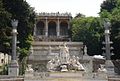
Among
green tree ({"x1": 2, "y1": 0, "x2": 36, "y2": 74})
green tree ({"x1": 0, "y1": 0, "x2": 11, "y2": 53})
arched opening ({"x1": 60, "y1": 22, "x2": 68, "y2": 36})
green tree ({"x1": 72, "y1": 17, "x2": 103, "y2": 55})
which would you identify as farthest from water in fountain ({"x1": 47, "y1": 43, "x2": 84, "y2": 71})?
arched opening ({"x1": 60, "y1": 22, "x2": 68, "y2": 36})

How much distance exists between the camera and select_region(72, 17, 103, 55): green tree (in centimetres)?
5209

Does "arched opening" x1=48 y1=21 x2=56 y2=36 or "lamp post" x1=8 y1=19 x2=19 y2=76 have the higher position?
"arched opening" x1=48 y1=21 x2=56 y2=36

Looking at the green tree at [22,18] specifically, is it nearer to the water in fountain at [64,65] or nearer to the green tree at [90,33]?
the water in fountain at [64,65]

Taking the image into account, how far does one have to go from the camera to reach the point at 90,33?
56.2 m

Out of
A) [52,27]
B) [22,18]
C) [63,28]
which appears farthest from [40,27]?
[22,18]

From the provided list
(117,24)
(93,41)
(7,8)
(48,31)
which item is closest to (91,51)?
(93,41)

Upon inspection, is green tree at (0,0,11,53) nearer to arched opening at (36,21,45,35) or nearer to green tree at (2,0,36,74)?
green tree at (2,0,36,74)

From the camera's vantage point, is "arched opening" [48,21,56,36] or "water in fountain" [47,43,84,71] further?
"arched opening" [48,21,56,36]

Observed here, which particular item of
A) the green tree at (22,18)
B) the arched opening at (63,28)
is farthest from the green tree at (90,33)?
the arched opening at (63,28)

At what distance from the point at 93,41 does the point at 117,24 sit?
726 centimetres

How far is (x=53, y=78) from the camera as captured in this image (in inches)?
1303

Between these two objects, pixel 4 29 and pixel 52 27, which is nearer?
pixel 4 29

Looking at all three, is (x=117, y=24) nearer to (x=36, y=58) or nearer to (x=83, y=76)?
(x=36, y=58)

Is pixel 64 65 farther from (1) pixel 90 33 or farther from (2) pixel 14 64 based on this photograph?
(1) pixel 90 33
